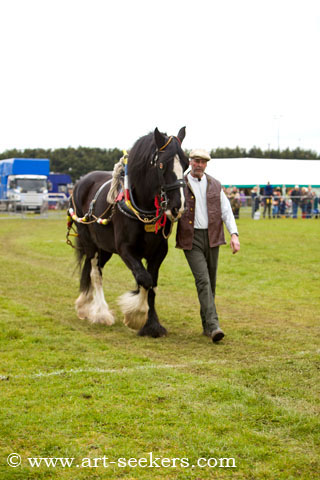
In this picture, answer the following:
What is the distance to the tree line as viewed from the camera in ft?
268

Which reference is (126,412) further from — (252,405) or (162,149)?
(162,149)

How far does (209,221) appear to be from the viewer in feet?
21.6

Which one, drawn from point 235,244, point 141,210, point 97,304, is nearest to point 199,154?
point 141,210

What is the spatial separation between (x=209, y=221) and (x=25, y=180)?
110ft

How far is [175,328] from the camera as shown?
733 cm

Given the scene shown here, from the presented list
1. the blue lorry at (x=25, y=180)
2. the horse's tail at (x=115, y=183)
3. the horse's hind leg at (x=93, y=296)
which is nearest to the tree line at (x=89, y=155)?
the blue lorry at (x=25, y=180)

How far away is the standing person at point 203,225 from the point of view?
6492 millimetres

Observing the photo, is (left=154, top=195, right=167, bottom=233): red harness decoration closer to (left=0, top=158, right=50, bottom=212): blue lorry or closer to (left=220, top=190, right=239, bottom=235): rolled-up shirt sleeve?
(left=220, top=190, right=239, bottom=235): rolled-up shirt sleeve

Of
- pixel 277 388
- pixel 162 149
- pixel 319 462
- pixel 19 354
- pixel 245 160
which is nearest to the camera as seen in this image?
pixel 319 462

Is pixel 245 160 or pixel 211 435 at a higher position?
pixel 245 160

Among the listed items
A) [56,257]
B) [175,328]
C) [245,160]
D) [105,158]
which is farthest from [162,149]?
[105,158]

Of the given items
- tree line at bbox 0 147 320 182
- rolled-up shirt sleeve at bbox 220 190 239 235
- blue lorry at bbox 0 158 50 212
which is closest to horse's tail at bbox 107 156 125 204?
rolled-up shirt sleeve at bbox 220 190 239 235

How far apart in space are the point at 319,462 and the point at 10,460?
1703mm

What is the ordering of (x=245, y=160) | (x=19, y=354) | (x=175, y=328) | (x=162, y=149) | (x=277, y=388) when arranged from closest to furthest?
(x=277, y=388) < (x=19, y=354) < (x=162, y=149) < (x=175, y=328) < (x=245, y=160)
